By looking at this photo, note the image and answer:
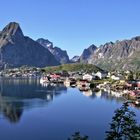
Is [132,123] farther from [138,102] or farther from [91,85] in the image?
[91,85]

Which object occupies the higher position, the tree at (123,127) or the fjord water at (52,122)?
the tree at (123,127)

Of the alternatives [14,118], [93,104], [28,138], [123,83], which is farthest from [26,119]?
[123,83]

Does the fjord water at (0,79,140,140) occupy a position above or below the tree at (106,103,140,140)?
below

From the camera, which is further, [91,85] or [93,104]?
[91,85]

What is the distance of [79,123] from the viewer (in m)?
54.3

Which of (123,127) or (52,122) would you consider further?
(52,122)

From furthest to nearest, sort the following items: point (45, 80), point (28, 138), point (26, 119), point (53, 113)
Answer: point (45, 80) → point (53, 113) → point (26, 119) → point (28, 138)

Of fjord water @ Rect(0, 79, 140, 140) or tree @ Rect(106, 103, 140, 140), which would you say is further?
fjord water @ Rect(0, 79, 140, 140)

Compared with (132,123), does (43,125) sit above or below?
below

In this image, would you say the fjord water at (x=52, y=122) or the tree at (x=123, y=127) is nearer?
the tree at (x=123, y=127)

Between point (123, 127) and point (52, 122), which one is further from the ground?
point (123, 127)

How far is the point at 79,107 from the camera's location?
248 ft

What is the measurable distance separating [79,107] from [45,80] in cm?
9335

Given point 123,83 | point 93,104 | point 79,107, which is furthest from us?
point 123,83
